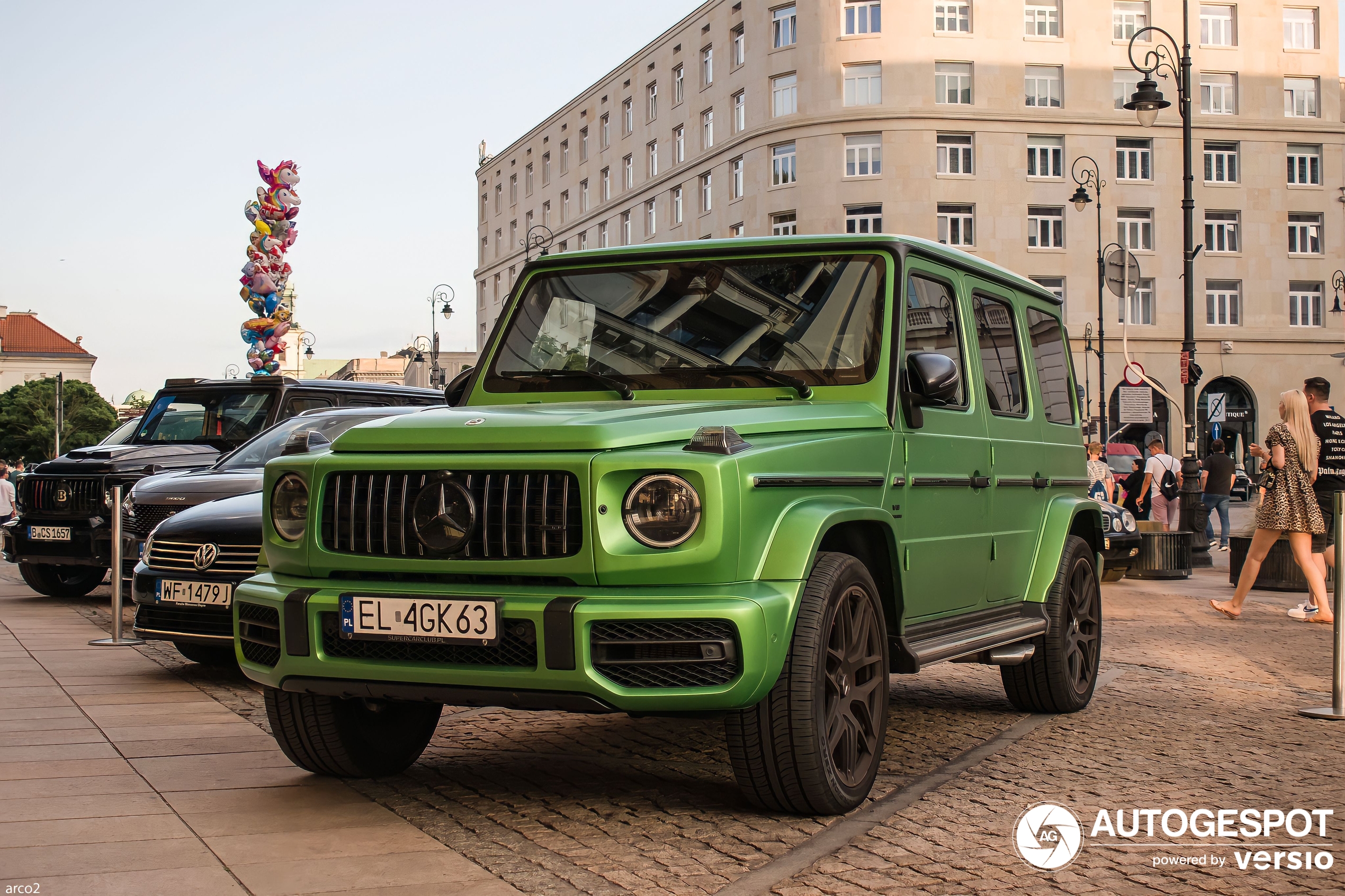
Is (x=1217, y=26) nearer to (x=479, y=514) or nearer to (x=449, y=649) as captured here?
(x=479, y=514)

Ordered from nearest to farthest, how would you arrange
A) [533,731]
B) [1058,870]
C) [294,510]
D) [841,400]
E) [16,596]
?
[1058,870] → [294,510] → [841,400] → [533,731] → [16,596]

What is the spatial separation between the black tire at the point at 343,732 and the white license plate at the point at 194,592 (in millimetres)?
2630

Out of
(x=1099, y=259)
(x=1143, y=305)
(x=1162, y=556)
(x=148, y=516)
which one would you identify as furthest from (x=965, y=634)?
(x=1143, y=305)

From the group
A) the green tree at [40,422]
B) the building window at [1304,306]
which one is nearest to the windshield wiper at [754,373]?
the building window at [1304,306]

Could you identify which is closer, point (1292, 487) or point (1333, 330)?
point (1292, 487)

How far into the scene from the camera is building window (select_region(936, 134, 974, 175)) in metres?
50.5

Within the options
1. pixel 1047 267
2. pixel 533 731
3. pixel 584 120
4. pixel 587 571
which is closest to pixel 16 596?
pixel 533 731

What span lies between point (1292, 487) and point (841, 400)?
8448 millimetres

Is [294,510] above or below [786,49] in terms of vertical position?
below

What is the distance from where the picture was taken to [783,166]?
52.2 m

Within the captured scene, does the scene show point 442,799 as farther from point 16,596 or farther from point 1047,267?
point 1047,267

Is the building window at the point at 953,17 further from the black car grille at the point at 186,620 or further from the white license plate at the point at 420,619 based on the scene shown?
the white license plate at the point at 420,619

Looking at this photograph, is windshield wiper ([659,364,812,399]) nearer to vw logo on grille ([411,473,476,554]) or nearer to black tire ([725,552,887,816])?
black tire ([725,552,887,816])

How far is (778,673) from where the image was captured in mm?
4316
